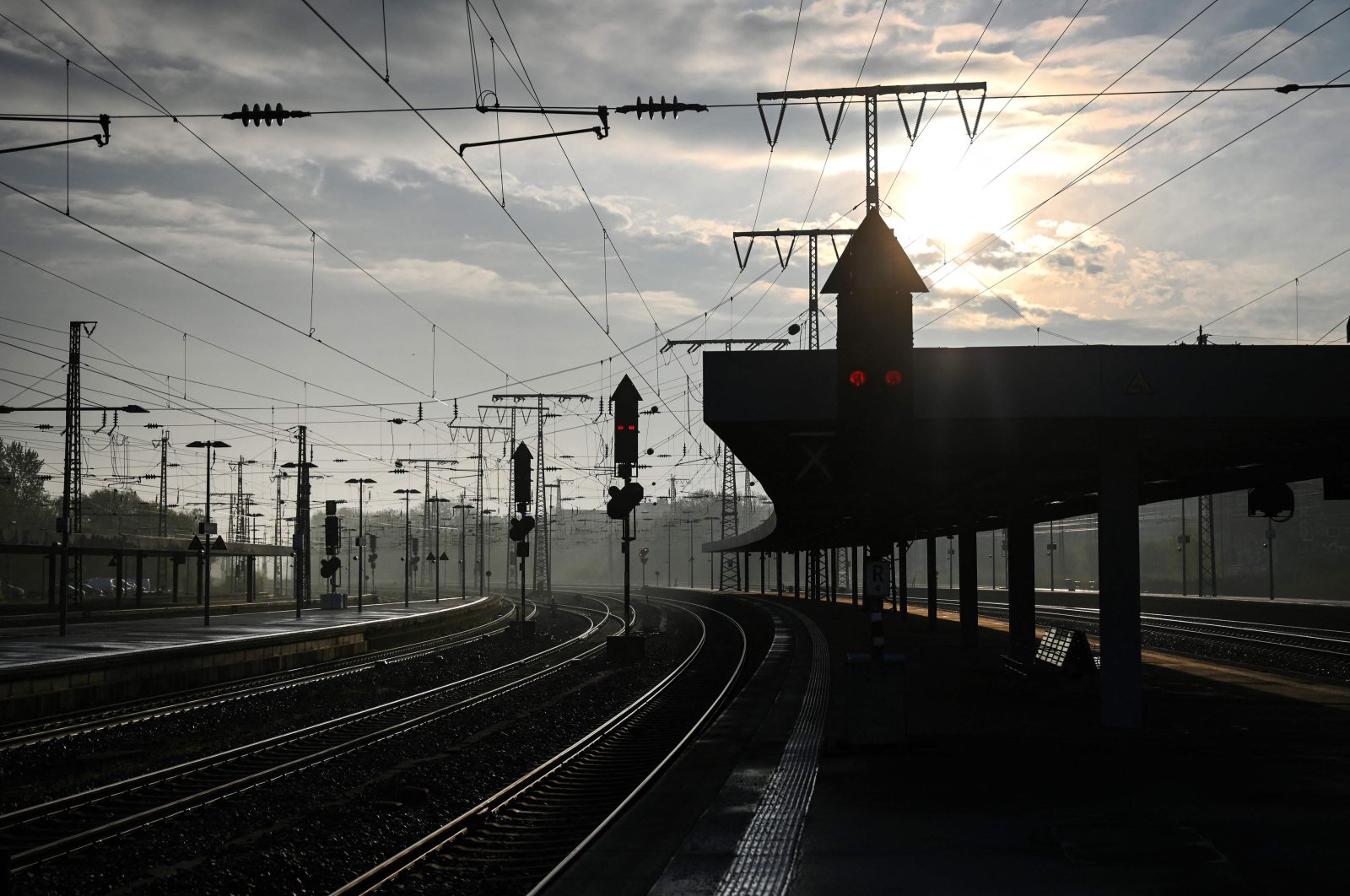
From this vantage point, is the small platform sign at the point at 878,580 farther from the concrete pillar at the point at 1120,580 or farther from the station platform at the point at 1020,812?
the concrete pillar at the point at 1120,580

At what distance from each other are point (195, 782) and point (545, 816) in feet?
15.6

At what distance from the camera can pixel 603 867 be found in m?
9.48

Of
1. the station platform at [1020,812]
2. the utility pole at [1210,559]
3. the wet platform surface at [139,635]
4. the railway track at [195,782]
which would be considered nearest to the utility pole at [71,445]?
the wet platform surface at [139,635]

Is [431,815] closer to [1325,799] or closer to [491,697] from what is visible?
[1325,799]

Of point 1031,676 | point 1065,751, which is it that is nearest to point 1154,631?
point 1031,676

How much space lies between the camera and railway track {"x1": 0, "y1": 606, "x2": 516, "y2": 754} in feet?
61.4

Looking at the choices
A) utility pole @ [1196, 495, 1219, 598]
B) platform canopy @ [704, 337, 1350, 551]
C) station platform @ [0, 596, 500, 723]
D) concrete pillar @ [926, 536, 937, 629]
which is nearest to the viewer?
platform canopy @ [704, 337, 1350, 551]

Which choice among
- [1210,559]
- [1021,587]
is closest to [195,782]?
[1021,587]

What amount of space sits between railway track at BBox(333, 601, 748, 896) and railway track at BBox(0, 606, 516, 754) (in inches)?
319

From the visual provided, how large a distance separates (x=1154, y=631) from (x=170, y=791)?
38.7m

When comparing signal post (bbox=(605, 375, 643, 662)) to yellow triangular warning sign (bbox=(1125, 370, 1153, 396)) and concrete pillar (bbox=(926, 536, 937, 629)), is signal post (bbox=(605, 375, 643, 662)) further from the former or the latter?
concrete pillar (bbox=(926, 536, 937, 629))

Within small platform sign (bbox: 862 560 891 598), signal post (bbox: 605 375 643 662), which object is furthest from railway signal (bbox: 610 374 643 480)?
small platform sign (bbox: 862 560 891 598)

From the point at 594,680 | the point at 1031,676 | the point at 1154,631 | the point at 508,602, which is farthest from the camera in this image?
the point at 508,602

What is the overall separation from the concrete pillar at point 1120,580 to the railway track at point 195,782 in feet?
35.2
